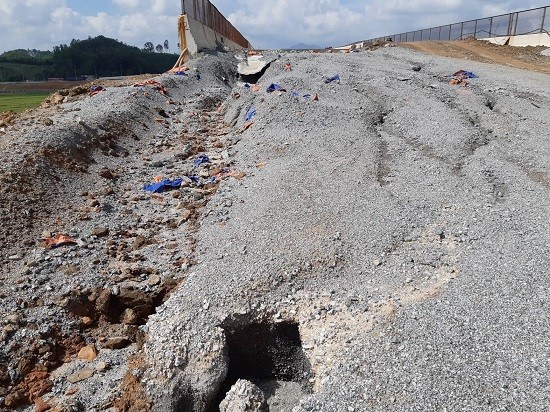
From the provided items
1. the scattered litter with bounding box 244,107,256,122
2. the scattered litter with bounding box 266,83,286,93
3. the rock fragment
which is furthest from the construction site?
the scattered litter with bounding box 266,83,286,93

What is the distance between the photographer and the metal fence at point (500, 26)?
24.0 m

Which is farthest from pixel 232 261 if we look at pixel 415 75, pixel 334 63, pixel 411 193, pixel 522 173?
pixel 334 63

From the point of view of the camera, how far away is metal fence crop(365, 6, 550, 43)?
24031 mm

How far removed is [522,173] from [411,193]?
A: 7.12 ft

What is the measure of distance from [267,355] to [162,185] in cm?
496

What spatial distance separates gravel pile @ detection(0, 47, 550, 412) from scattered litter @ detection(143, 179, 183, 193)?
4.1 inches

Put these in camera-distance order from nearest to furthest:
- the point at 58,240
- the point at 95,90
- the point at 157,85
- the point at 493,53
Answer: the point at 58,240 < the point at 95,90 < the point at 157,85 < the point at 493,53

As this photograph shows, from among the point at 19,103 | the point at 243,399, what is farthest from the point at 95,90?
the point at 19,103

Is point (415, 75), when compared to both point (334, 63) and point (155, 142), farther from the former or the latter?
point (155, 142)

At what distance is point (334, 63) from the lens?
53.9ft

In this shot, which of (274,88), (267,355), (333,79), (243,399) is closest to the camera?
(243,399)

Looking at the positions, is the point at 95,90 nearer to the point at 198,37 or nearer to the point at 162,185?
the point at 198,37

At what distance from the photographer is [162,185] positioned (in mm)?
8820

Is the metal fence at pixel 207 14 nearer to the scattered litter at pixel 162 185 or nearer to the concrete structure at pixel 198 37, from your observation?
the concrete structure at pixel 198 37
